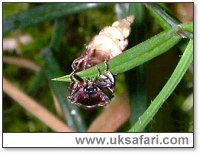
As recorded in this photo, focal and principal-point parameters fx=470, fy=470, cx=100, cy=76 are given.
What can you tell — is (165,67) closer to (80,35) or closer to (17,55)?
(80,35)

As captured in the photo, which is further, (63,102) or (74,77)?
(63,102)

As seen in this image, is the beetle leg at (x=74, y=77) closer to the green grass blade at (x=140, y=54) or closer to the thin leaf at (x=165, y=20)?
the green grass blade at (x=140, y=54)

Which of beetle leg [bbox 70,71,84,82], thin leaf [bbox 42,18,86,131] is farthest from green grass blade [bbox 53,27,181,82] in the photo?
thin leaf [bbox 42,18,86,131]

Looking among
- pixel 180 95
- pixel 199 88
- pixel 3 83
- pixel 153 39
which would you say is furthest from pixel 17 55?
pixel 153 39

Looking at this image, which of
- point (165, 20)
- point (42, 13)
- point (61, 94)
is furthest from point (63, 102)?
point (165, 20)

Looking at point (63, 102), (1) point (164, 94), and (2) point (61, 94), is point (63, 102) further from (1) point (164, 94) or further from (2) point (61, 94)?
(1) point (164, 94)

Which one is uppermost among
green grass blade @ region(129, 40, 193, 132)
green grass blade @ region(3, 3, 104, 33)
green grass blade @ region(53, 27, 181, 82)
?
green grass blade @ region(53, 27, 181, 82)

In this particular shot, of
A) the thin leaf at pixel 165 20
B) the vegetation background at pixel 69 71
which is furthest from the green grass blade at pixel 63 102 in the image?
the thin leaf at pixel 165 20

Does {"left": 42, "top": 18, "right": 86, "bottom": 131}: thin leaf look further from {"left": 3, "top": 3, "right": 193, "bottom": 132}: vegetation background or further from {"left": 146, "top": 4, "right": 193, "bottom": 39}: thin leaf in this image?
{"left": 146, "top": 4, "right": 193, "bottom": 39}: thin leaf
